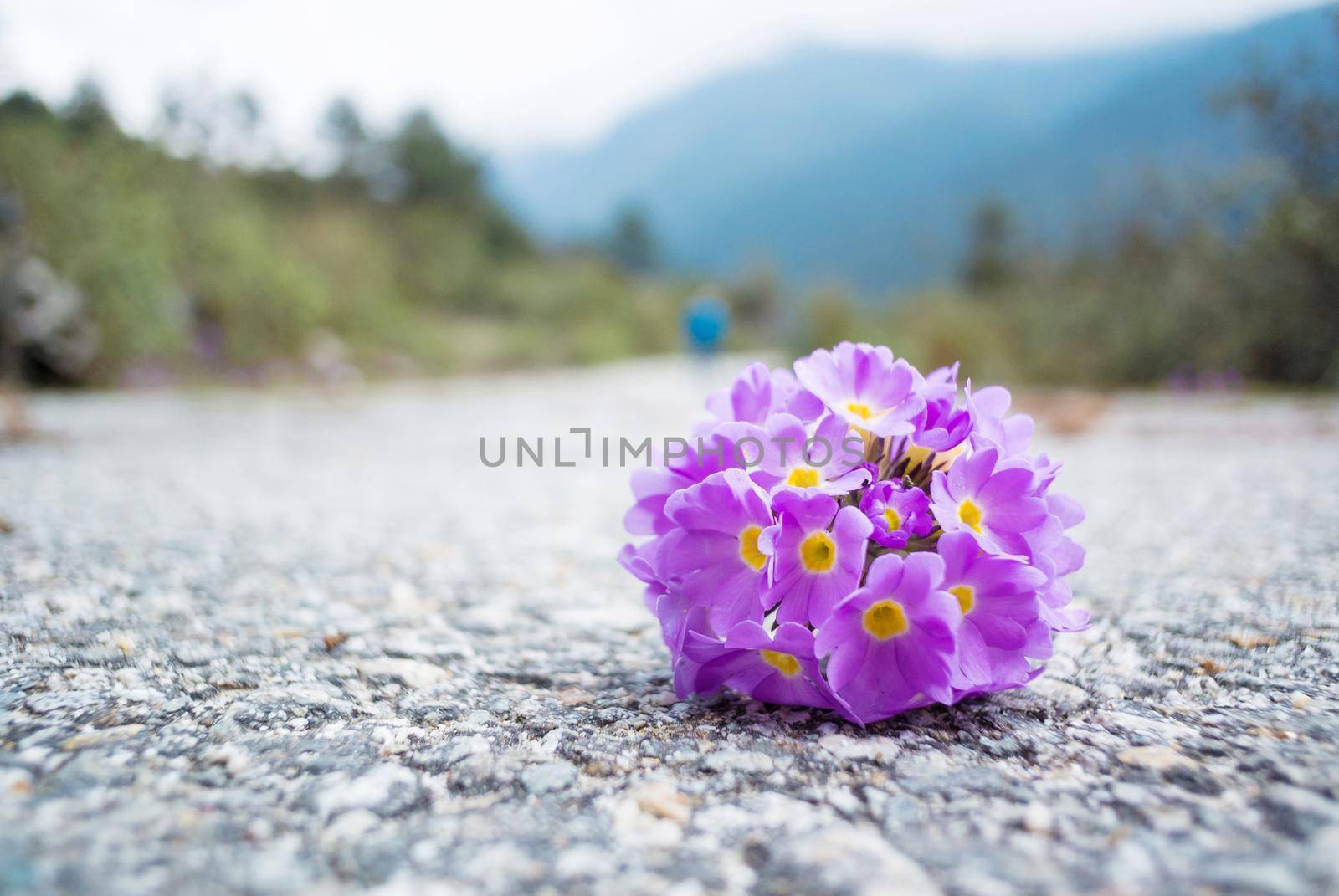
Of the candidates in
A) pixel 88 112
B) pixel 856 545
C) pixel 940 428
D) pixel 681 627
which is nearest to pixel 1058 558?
pixel 940 428

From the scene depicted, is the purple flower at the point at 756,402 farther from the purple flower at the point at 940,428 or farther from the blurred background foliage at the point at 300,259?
the blurred background foliage at the point at 300,259

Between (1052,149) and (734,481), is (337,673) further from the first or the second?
(1052,149)

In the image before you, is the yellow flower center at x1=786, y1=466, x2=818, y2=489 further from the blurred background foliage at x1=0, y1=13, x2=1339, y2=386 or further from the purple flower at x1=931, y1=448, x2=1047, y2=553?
the blurred background foliage at x1=0, y1=13, x2=1339, y2=386

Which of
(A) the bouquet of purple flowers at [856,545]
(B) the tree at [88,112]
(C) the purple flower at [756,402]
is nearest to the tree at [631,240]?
(B) the tree at [88,112]

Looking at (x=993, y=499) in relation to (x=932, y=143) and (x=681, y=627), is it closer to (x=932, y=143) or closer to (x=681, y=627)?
(x=681, y=627)

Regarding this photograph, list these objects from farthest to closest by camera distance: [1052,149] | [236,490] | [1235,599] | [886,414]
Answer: [1052,149] → [236,490] → [1235,599] → [886,414]

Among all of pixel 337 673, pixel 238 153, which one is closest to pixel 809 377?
pixel 337 673
